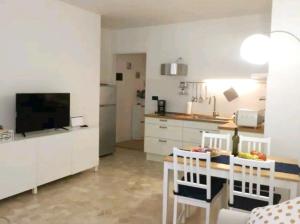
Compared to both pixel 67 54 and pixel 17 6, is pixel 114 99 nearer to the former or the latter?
pixel 67 54

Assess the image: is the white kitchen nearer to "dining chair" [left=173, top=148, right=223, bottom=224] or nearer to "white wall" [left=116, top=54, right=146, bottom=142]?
"dining chair" [left=173, top=148, right=223, bottom=224]

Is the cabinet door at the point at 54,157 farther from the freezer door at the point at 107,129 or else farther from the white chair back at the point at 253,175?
the white chair back at the point at 253,175

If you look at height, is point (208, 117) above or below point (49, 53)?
below

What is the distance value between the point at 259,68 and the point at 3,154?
397 cm

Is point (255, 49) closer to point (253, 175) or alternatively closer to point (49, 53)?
point (253, 175)

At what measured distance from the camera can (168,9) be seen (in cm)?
443

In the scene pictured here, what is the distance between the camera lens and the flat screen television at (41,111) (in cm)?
361

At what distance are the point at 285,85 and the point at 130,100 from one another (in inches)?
165

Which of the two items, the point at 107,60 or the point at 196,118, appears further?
the point at 107,60

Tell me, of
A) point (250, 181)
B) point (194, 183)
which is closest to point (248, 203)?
point (250, 181)

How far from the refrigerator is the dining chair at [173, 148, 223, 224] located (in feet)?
9.81

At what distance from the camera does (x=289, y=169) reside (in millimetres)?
2551

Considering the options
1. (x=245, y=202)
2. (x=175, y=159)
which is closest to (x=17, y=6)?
(x=175, y=159)

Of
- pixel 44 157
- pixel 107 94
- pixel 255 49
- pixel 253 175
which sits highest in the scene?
pixel 255 49
